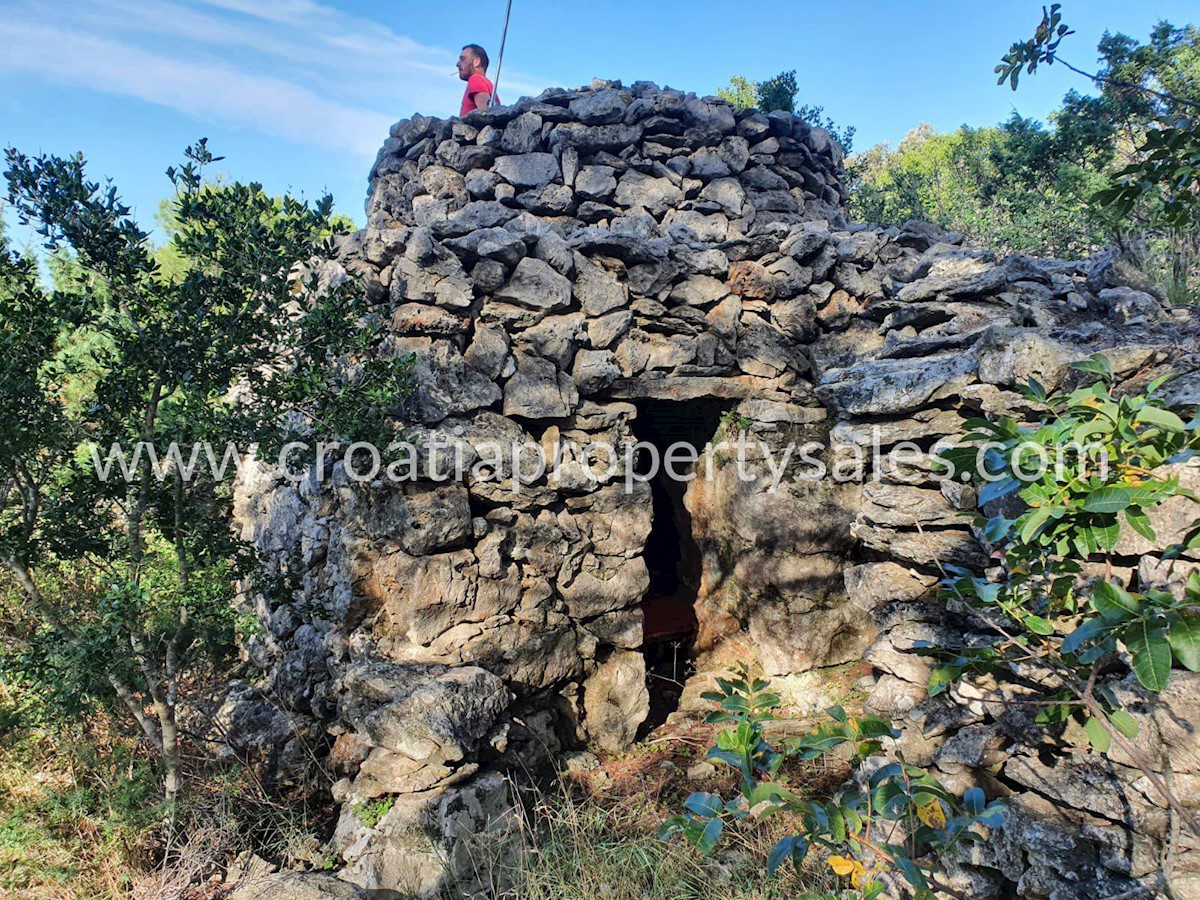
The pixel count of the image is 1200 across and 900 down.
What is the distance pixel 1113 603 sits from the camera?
1.63 metres

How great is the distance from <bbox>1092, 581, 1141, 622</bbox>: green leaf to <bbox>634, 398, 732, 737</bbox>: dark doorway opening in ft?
16.4

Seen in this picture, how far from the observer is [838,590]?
6.05m

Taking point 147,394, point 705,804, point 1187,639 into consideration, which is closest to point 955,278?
point 1187,639

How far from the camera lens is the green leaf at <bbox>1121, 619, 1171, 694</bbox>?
1.56 metres

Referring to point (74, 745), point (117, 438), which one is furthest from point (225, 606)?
point (74, 745)

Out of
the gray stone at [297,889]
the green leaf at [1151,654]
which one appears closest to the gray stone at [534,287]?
the gray stone at [297,889]

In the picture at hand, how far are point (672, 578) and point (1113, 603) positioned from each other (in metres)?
7.74

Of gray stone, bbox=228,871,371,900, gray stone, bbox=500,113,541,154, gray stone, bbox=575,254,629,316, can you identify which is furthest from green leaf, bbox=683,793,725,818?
gray stone, bbox=500,113,541,154

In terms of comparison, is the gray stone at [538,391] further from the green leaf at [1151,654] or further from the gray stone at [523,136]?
the green leaf at [1151,654]

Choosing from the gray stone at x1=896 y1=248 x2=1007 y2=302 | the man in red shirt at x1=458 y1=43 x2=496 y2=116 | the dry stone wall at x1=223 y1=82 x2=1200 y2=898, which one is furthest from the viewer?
the man in red shirt at x1=458 y1=43 x2=496 y2=116

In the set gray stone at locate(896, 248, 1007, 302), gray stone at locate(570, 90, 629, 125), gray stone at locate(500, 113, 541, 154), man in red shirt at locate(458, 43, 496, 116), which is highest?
man in red shirt at locate(458, 43, 496, 116)

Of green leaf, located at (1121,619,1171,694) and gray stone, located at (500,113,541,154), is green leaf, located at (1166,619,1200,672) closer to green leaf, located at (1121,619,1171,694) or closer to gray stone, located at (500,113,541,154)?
green leaf, located at (1121,619,1171,694)

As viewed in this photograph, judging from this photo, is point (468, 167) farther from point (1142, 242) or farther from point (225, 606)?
point (1142, 242)

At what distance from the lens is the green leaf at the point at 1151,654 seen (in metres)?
1.56
